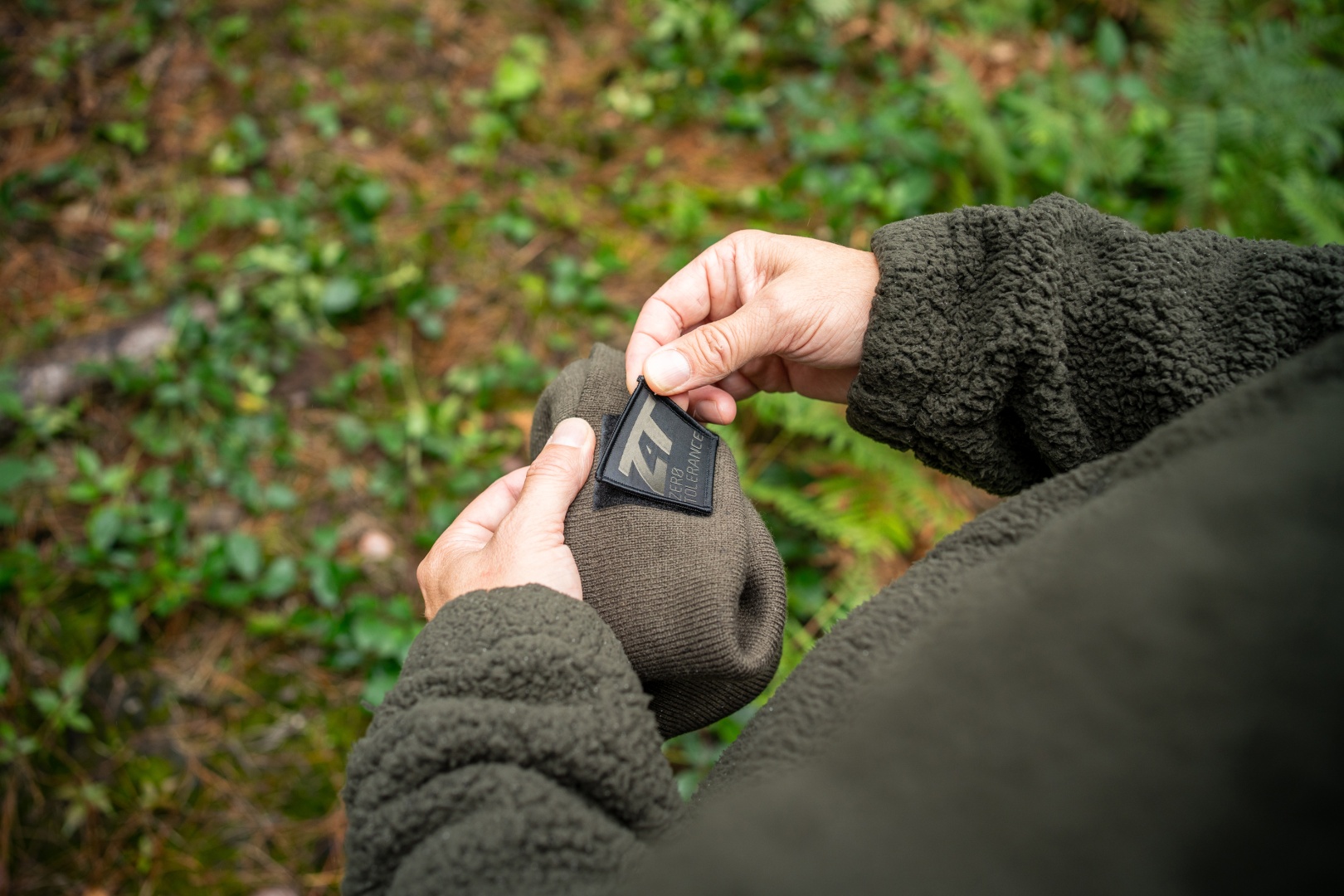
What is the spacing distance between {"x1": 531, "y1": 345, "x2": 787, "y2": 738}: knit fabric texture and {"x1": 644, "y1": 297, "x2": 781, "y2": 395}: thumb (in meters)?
0.18

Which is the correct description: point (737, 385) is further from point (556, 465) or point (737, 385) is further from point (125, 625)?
point (125, 625)

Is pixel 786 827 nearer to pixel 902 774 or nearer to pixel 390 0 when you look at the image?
pixel 902 774

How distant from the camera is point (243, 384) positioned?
9.54ft

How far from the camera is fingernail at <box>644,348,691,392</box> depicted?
1.52 meters

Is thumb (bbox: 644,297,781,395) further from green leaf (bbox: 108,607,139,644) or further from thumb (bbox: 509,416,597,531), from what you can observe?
green leaf (bbox: 108,607,139,644)

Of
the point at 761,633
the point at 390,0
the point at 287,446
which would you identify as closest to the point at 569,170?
the point at 390,0

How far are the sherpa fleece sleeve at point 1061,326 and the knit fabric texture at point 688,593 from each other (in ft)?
1.32

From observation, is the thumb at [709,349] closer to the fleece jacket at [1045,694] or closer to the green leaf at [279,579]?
the fleece jacket at [1045,694]

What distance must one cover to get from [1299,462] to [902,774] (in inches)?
19.0

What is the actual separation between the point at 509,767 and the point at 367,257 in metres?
2.86

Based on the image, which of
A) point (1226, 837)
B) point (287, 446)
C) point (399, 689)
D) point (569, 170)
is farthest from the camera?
point (569, 170)

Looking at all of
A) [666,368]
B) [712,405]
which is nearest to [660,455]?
[666,368]

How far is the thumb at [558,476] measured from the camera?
1.38 metres


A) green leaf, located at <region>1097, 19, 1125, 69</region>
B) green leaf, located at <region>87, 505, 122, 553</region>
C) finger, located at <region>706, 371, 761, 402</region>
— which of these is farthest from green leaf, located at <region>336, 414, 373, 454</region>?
green leaf, located at <region>1097, 19, 1125, 69</region>
